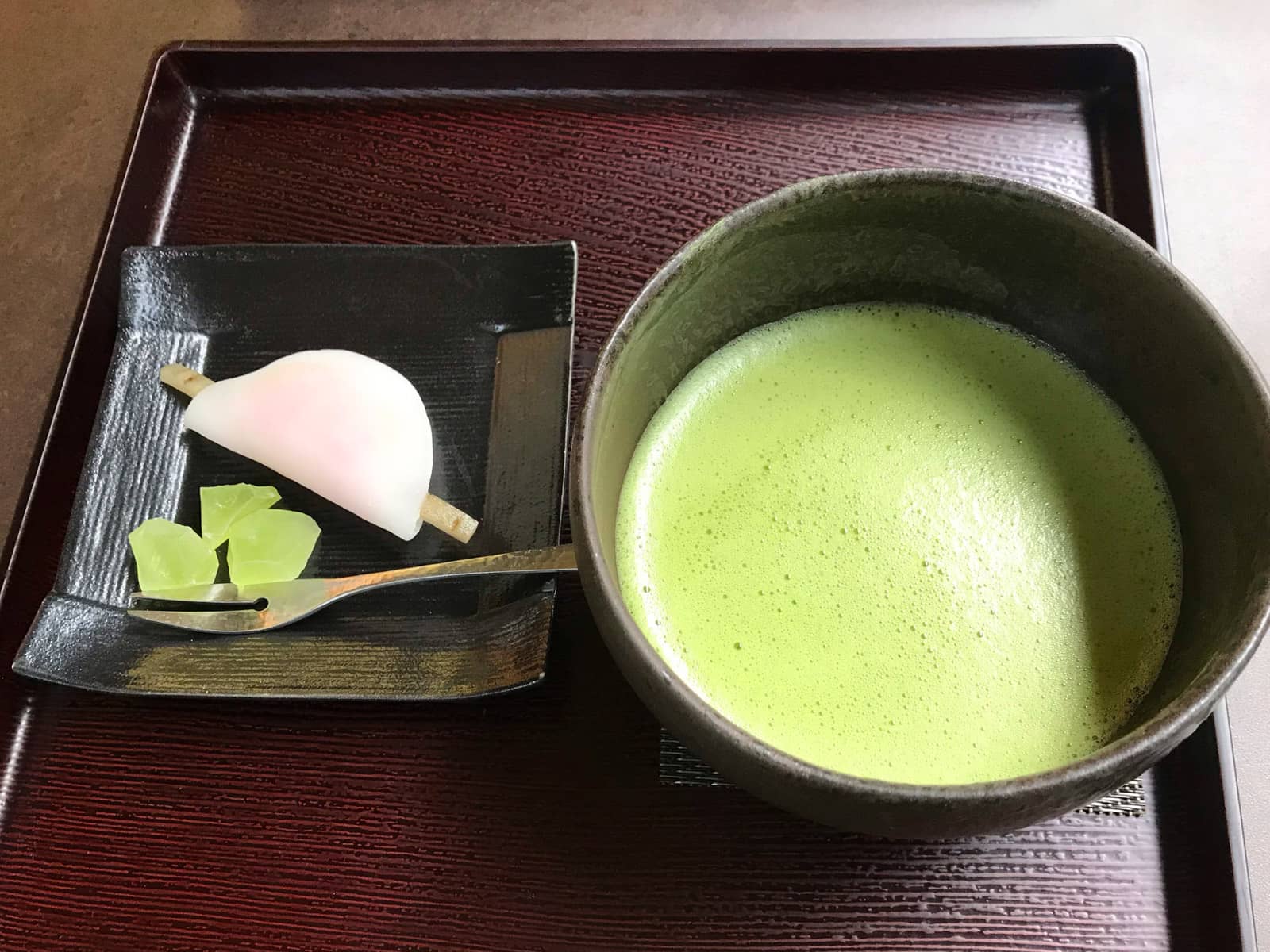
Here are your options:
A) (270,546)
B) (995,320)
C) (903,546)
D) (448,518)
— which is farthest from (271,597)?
(995,320)

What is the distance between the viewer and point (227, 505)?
0.88 meters

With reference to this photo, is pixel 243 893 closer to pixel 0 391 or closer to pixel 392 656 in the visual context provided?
pixel 392 656

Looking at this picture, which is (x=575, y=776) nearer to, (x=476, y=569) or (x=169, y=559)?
(x=476, y=569)

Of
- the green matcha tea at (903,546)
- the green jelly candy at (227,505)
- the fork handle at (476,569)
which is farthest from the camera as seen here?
the green jelly candy at (227,505)

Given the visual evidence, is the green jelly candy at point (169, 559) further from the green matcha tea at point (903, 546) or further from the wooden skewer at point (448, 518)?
the green matcha tea at point (903, 546)

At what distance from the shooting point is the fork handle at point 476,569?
0.75 meters

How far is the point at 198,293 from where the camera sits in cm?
97

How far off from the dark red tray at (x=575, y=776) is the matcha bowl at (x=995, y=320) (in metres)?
0.17

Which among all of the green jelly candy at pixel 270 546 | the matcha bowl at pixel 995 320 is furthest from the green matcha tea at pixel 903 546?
the green jelly candy at pixel 270 546

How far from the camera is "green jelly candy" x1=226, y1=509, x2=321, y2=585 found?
845mm

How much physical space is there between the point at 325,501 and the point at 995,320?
2.01 ft

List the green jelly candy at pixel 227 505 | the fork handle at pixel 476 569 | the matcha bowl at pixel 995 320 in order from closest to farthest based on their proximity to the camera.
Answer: the matcha bowl at pixel 995 320 < the fork handle at pixel 476 569 < the green jelly candy at pixel 227 505

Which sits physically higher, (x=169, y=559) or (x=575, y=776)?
(x=169, y=559)

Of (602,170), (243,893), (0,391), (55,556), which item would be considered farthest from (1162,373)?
(0,391)
